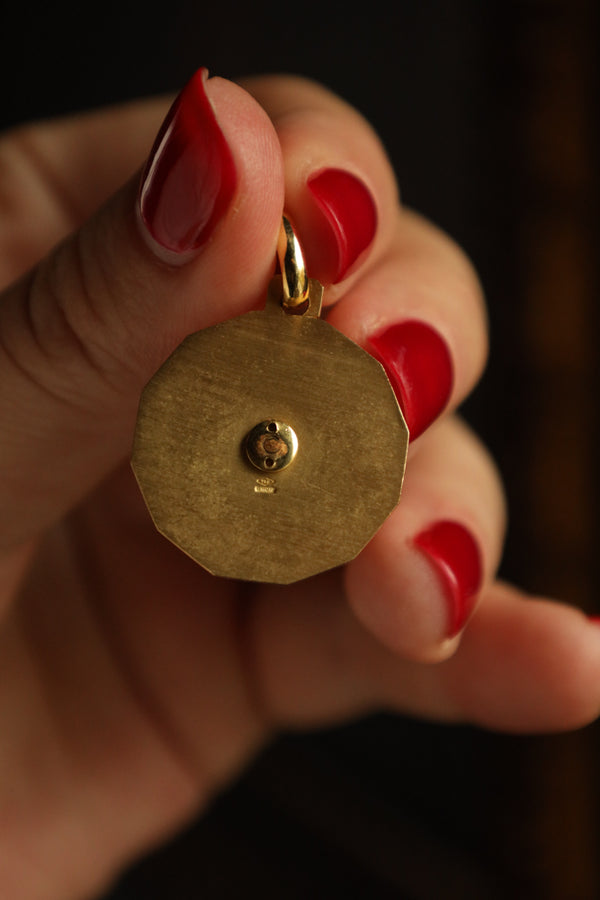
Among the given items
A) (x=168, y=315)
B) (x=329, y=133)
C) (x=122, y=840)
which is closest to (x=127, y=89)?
(x=329, y=133)

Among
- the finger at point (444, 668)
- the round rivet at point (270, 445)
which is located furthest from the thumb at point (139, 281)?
the finger at point (444, 668)

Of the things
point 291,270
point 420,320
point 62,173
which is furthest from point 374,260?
point 62,173

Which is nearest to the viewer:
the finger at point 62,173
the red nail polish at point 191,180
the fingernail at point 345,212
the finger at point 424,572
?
the red nail polish at point 191,180

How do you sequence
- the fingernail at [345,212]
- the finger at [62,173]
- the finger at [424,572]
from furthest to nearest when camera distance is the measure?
the finger at [62,173] < the finger at [424,572] < the fingernail at [345,212]

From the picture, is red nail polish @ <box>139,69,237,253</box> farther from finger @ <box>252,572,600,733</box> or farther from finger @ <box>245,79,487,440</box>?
finger @ <box>252,572,600,733</box>

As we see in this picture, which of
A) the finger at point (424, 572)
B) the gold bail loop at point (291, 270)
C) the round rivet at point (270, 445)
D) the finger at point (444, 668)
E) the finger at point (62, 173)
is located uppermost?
the gold bail loop at point (291, 270)

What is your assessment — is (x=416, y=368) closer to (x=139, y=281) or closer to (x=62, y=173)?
(x=139, y=281)

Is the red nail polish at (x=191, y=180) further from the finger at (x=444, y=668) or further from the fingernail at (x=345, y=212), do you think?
the finger at (x=444, y=668)
